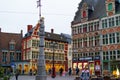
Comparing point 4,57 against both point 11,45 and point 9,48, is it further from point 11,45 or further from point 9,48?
point 11,45

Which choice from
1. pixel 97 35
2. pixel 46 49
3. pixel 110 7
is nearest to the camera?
pixel 110 7

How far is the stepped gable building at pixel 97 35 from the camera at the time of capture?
160ft

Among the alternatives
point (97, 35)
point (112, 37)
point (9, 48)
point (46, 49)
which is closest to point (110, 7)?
point (112, 37)

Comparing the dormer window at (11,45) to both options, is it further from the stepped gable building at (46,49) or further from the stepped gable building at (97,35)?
the stepped gable building at (97,35)

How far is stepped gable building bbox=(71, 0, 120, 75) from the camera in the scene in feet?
160

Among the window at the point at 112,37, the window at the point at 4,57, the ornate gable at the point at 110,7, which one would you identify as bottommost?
the window at the point at 4,57

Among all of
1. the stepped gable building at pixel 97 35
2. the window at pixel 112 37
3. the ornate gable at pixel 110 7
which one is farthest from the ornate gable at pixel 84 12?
the window at pixel 112 37

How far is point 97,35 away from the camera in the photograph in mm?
52125

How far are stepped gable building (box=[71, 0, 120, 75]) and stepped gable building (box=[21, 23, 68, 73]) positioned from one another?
47.8ft

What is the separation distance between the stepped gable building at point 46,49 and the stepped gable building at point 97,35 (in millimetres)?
14561

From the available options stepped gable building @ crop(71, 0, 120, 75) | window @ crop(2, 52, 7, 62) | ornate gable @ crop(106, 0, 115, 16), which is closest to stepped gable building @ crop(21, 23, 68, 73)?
window @ crop(2, 52, 7, 62)

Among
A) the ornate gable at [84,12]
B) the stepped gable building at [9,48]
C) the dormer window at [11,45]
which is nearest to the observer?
the ornate gable at [84,12]

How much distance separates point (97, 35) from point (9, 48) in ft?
98.6

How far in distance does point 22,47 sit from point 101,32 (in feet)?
99.4
